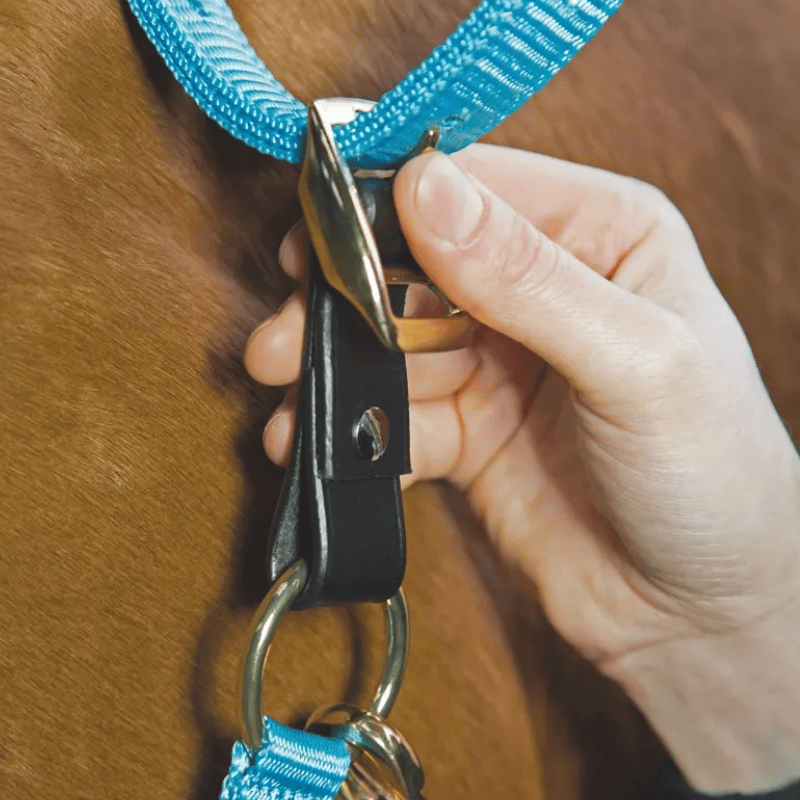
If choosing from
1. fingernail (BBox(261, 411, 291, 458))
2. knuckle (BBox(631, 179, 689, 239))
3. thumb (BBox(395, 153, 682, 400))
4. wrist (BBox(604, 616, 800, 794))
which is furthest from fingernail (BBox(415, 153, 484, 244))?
wrist (BBox(604, 616, 800, 794))

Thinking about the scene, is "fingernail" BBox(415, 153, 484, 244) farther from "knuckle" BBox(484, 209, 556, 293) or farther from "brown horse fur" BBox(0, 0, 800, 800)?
"brown horse fur" BBox(0, 0, 800, 800)

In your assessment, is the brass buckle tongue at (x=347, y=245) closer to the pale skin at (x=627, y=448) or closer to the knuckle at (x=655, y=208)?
the pale skin at (x=627, y=448)

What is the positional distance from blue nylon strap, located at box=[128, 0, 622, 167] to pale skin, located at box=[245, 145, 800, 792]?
48 millimetres

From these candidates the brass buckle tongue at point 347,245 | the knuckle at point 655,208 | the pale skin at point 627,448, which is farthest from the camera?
the knuckle at point 655,208

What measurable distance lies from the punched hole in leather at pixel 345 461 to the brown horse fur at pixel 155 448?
0.15ft

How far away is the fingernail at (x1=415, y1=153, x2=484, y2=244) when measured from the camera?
1.24ft

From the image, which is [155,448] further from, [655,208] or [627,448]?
[655,208]

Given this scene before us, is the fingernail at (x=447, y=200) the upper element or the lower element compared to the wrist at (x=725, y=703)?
upper

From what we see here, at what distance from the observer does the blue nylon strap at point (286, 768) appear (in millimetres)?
386

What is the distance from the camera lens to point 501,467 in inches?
26.1

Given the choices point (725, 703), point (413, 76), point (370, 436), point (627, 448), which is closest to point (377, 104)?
point (413, 76)

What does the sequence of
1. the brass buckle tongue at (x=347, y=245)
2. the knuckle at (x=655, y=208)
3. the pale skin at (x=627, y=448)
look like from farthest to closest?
the knuckle at (x=655, y=208) → the pale skin at (x=627, y=448) → the brass buckle tongue at (x=347, y=245)

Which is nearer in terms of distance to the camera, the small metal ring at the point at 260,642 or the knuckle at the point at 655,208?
the small metal ring at the point at 260,642

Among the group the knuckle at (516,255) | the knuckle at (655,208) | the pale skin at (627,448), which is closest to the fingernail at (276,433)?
the pale skin at (627,448)
